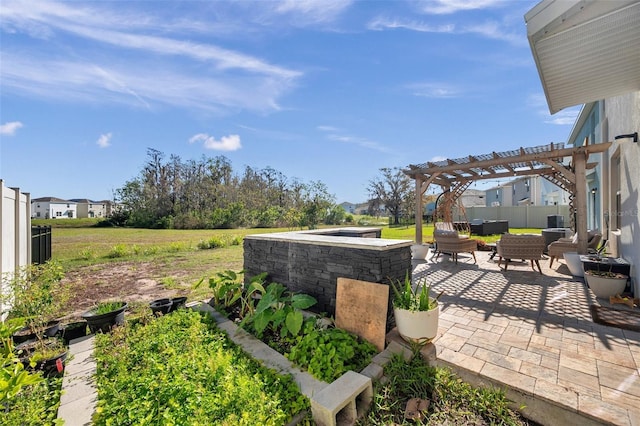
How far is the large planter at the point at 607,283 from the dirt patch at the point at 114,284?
733 cm

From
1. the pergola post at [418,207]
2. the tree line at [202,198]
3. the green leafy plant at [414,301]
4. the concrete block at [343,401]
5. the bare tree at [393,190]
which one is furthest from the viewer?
the bare tree at [393,190]

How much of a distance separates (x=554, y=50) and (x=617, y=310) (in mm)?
3662

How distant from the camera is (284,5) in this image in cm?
466

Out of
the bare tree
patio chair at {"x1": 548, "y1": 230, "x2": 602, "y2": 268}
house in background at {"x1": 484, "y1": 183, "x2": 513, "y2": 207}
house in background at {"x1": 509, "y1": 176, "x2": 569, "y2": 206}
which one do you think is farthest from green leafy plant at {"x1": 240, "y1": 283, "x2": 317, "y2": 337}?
house in background at {"x1": 484, "y1": 183, "x2": 513, "y2": 207}

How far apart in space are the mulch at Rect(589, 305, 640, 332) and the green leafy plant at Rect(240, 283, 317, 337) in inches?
146

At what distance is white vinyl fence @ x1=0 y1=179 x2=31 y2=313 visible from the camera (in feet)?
10.5

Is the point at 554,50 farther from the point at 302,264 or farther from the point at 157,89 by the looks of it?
the point at 157,89

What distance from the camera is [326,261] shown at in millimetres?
3361

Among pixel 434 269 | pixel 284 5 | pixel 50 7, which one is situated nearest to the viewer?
pixel 50 7

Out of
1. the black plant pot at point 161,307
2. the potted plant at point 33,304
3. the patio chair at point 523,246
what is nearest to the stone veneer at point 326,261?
the black plant pot at point 161,307

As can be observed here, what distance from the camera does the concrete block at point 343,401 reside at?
170cm

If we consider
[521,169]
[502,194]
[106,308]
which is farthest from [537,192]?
[106,308]

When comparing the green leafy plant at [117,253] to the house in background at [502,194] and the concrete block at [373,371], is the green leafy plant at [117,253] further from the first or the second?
the house in background at [502,194]

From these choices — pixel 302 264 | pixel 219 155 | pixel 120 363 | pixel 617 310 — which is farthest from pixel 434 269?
pixel 219 155
